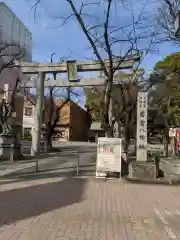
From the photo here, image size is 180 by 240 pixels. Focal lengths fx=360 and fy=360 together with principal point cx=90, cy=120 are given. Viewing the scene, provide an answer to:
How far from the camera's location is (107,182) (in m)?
13.8

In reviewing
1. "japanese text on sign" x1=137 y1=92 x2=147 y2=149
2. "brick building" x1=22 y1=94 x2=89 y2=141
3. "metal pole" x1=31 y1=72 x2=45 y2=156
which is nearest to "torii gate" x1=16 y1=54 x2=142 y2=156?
"metal pole" x1=31 y1=72 x2=45 y2=156

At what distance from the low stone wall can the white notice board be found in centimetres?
90

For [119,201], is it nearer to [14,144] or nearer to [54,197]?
[54,197]

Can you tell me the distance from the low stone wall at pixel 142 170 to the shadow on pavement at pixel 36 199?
101 inches

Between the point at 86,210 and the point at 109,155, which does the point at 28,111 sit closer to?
the point at 109,155

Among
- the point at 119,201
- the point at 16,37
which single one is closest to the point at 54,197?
the point at 119,201

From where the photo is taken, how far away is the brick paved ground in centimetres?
620

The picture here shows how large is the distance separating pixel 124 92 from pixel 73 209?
1882cm

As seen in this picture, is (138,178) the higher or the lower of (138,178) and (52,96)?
the lower

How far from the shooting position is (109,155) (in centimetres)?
1429

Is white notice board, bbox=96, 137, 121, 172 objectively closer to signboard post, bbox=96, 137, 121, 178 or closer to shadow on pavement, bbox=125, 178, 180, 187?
signboard post, bbox=96, 137, 121, 178

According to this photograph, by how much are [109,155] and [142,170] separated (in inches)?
64.3

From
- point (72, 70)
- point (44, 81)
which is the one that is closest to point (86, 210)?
point (72, 70)

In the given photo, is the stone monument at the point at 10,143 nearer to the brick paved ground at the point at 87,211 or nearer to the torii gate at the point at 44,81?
the torii gate at the point at 44,81
